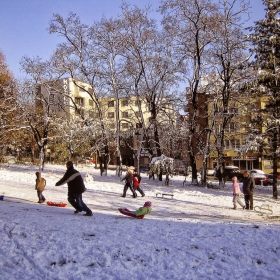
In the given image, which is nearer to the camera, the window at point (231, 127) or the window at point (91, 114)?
the window at point (231, 127)

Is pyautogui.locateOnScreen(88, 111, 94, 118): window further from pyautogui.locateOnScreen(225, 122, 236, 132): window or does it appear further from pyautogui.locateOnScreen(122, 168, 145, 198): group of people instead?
pyautogui.locateOnScreen(122, 168, 145, 198): group of people

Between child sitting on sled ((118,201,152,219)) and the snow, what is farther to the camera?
child sitting on sled ((118,201,152,219))

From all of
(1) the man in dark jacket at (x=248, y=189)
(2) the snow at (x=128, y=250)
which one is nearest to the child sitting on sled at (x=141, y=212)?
(2) the snow at (x=128, y=250)

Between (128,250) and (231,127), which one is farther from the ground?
(231,127)

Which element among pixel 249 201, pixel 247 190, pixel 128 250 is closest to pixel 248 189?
pixel 247 190

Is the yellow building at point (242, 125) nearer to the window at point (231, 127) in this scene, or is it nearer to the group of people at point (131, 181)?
the window at point (231, 127)

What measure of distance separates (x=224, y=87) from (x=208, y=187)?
8044 millimetres

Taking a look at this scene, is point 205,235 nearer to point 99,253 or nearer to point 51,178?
point 99,253

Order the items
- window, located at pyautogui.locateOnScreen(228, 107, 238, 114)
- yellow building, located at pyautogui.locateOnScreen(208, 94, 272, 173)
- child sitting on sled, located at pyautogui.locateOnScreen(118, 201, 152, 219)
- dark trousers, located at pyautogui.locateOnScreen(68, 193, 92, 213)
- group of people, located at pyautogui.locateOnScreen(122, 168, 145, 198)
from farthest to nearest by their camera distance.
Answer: window, located at pyautogui.locateOnScreen(228, 107, 238, 114), yellow building, located at pyautogui.locateOnScreen(208, 94, 272, 173), group of people, located at pyautogui.locateOnScreen(122, 168, 145, 198), child sitting on sled, located at pyautogui.locateOnScreen(118, 201, 152, 219), dark trousers, located at pyautogui.locateOnScreen(68, 193, 92, 213)

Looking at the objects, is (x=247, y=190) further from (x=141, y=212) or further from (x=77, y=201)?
(x=77, y=201)

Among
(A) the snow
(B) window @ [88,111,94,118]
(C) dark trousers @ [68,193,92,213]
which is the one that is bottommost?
(A) the snow

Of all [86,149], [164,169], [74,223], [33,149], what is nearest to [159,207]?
[74,223]

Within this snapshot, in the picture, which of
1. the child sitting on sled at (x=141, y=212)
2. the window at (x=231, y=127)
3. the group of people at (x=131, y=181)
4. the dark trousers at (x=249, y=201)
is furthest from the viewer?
the window at (x=231, y=127)

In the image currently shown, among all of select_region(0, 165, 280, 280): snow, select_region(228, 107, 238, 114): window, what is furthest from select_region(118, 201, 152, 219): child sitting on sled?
select_region(228, 107, 238, 114): window
